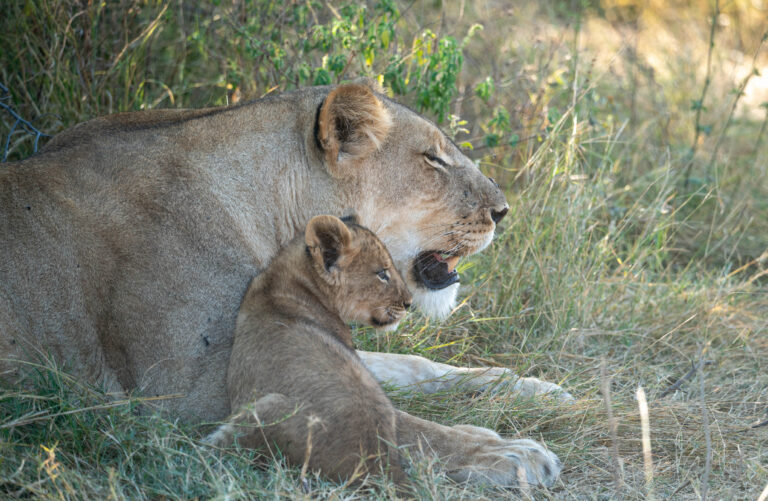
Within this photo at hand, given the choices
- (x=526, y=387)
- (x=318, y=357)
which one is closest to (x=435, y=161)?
(x=526, y=387)

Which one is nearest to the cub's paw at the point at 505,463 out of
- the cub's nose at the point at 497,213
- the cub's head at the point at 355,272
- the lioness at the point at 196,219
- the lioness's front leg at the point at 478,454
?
the lioness's front leg at the point at 478,454

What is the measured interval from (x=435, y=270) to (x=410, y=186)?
42 centimetres

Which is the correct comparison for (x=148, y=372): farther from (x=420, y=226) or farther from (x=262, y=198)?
(x=420, y=226)

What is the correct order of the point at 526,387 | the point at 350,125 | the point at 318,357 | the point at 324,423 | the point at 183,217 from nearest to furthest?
the point at 324,423, the point at 318,357, the point at 183,217, the point at 350,125, the point at 526,387

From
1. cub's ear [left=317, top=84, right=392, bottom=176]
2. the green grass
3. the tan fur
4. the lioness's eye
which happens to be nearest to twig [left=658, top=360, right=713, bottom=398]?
the green grass

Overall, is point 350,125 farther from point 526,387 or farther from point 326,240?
point 526,387

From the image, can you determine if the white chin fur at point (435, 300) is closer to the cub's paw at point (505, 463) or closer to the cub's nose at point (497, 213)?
the cub's nose at point (497, 213)

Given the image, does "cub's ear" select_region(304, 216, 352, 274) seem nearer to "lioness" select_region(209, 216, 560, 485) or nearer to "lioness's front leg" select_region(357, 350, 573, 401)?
"lioness" select_region(209, 216, 560, 485)

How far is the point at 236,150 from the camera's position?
3.39m

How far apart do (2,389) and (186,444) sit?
27.5 inches

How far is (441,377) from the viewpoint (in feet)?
12.6

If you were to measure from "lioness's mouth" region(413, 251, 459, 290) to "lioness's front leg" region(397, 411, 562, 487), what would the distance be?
0.80 m

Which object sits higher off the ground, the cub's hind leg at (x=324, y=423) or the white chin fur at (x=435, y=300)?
the cub's hind leg at (x=324, y=423)

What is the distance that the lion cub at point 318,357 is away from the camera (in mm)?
2639
